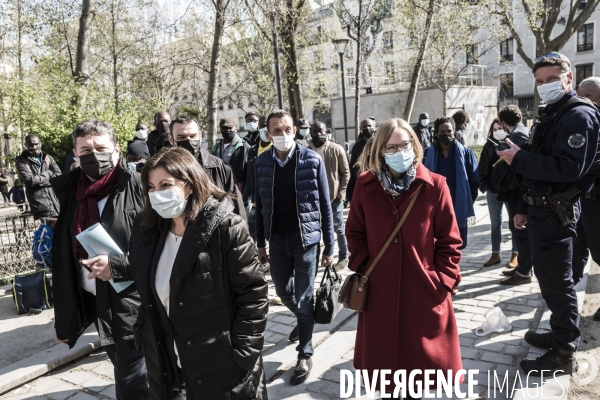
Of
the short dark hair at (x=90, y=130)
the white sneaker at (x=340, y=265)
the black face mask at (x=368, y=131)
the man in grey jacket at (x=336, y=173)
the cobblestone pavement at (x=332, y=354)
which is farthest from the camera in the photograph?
the black face mask at (x=368, y=131)

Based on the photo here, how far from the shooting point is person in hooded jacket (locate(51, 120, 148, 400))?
3.26 metres

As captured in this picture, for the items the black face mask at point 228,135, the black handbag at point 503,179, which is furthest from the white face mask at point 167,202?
the black face mask at point 228,135

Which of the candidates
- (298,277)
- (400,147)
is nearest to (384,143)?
(400,147)

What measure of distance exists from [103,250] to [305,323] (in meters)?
1.84

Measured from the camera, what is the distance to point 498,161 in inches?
221

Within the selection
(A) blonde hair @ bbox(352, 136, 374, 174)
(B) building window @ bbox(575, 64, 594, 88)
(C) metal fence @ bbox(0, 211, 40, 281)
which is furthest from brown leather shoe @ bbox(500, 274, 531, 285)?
(B) building window @ bbox(575, 64, 594, 88)

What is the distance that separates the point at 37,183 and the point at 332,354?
7.31 m

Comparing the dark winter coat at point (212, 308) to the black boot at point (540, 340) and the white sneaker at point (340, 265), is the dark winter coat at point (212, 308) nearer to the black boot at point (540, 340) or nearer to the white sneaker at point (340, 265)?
the black boot at point (540, 340)

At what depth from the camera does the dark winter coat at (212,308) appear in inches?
98.4

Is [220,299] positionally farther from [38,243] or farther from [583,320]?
[38,243]

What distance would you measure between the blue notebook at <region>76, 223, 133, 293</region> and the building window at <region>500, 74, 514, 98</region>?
51.7 meters

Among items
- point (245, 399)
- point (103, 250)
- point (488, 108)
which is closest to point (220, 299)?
point (245, 399)

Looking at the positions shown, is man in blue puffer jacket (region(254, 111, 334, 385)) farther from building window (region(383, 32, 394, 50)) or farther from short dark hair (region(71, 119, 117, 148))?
building window (region(383, 32, 394, 50))

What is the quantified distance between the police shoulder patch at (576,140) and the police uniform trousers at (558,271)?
0.54m
